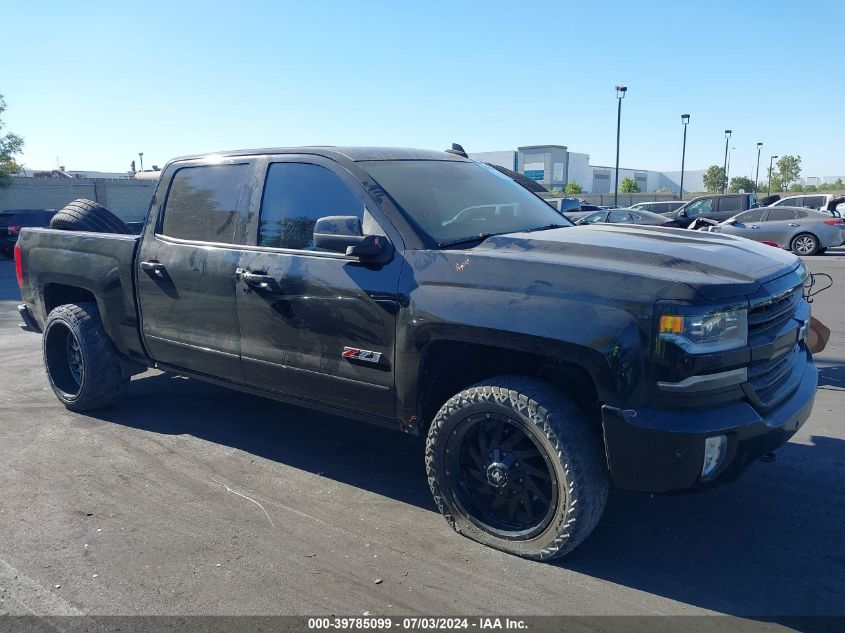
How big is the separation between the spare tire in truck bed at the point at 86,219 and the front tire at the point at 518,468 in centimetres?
400

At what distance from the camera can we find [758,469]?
4316 mm

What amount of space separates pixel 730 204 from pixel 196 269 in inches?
949

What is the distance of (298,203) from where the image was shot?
13.7 feet

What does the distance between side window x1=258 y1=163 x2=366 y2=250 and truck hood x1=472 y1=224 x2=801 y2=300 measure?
2.93 ft

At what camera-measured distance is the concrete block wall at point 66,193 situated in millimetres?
32844

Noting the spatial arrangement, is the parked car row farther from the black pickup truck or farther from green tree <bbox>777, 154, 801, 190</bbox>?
green tree <bbox>777, 154, 801, 190</bbox>

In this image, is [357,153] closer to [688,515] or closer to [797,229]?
[688,515]

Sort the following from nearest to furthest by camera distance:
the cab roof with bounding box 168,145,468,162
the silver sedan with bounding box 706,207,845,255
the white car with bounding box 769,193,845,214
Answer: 1. the cab roof with bounding box 168,145,468,162
2. the silver sedan with bounding box 706,207,845,255
3. the white car with bounding box 769,193,845,214

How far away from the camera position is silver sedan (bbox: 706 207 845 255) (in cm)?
1922

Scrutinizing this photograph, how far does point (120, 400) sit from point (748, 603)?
4.74 meters

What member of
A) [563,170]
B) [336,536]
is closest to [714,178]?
[563,170]

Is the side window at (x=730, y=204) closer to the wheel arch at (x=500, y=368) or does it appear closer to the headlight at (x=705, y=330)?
the wheel arch at (x=500, y=368)

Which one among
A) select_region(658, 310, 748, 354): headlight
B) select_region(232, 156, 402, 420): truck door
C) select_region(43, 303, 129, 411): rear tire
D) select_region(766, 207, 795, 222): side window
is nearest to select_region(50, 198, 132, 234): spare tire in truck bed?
select_region(43, 303, 129, 411): rear tire

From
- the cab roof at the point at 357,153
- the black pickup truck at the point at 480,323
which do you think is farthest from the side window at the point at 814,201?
the cab roof at the point at 357,153
